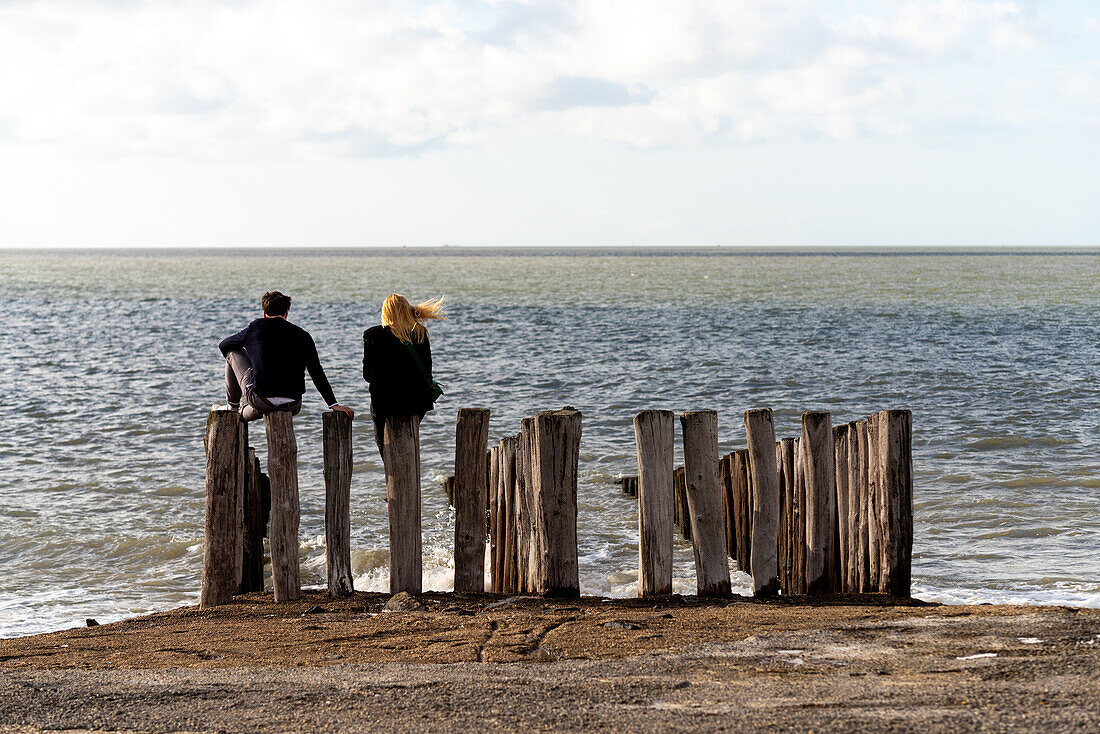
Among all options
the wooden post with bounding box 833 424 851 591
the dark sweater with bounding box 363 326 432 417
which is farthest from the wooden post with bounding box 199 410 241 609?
the wooden post with bounding box 833 424 851 591

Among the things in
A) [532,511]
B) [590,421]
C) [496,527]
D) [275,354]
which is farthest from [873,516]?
[590,421]

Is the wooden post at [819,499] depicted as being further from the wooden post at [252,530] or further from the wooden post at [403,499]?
the wooden post at [252,530]

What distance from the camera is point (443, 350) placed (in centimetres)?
3123

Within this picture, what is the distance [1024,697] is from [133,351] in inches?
1195

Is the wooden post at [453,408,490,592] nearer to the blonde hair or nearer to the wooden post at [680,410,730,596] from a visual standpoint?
the blonde hair

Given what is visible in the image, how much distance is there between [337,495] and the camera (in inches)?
295

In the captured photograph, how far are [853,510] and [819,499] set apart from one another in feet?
0.87

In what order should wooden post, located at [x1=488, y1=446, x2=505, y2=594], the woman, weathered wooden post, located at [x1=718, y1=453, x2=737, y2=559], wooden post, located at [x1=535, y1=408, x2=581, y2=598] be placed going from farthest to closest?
weathered wooden post, located at [x1=718, y1=453, x2=737, y2=559]
wooden post, located at [x1=488, y1=446, x2=505, y2=594]
the woman
wooden post, located at [x1=535, y1=408, x2=581, y2=598]

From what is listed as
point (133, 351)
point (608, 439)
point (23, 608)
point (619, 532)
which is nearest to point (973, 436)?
point (608, 439)

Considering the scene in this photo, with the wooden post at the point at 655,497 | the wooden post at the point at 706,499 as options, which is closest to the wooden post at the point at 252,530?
the wooden post at the point at 655,497

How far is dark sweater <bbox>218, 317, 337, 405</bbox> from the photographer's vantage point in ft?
24.6

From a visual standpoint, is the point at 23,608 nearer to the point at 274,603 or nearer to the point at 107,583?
the point at 107,583

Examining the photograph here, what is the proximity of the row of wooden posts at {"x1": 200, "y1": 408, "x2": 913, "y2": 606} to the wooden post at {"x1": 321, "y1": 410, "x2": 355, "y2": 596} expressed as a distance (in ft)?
0.03

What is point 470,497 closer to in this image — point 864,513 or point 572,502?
point 572,502
